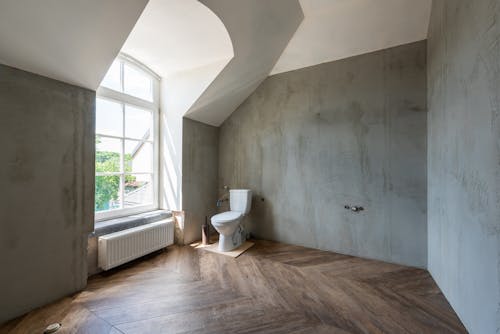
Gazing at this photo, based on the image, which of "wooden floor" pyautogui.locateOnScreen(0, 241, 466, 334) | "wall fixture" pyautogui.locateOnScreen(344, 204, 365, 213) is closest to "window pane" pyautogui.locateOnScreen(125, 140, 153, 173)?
"wooden floor" pyautogui.locateOnScreen(0, 241, 466, 334)

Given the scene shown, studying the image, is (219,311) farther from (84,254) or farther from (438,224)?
(438,224)

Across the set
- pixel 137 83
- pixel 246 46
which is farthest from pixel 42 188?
pixel 246 46

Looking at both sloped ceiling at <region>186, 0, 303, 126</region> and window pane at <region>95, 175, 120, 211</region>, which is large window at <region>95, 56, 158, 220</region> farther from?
sloped ceiling at <region>186, 0, 303, 126</region>

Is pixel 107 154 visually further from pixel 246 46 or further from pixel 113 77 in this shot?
pixel 246 46

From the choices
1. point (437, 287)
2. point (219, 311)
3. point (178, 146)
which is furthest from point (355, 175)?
point (178, 146)

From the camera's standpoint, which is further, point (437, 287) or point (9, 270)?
point (437, 287)

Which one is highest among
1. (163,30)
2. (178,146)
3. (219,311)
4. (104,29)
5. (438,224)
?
(163,30)

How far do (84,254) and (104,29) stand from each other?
6.25 ft

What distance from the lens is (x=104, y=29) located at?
1465mm

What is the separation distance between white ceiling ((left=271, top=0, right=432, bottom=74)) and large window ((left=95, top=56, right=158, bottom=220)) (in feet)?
6.74

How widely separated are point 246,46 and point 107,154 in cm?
202

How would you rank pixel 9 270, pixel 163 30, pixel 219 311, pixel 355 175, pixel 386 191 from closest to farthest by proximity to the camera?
1. pixel 9 270
2. pixel 219 311
3. pixel 163 30
4. pixel 386 191
5. pixel 355 175

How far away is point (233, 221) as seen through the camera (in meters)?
2.63

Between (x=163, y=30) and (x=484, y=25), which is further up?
(x=163, y=30)
